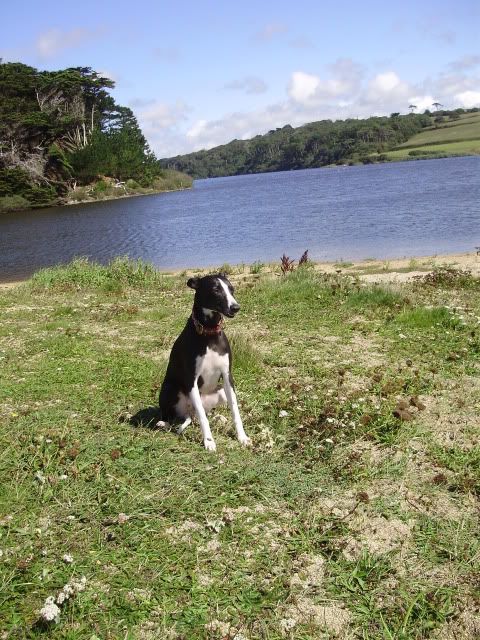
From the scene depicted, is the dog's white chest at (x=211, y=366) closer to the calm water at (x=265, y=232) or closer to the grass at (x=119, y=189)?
the calm water at (x=265, y=232)

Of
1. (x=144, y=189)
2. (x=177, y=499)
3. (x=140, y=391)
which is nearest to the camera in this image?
(x=177, y=499)

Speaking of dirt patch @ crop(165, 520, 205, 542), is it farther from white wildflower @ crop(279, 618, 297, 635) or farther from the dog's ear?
the dog's ear

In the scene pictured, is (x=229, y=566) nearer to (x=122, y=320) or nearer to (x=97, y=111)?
(x=122, y=320)

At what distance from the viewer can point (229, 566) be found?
3984mm

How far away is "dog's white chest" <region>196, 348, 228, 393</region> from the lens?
236 inches

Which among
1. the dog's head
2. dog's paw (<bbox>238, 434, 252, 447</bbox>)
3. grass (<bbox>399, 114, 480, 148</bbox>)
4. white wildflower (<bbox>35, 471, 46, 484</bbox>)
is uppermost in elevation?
grass (<bbox>399, 114, 480, 148</bbox>)

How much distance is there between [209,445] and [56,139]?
9522cm

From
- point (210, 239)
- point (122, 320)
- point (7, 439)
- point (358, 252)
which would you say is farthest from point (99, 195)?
point (7, 439)

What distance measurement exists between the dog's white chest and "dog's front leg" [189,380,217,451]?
158mm

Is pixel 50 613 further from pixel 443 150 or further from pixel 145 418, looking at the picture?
pixel 443 150

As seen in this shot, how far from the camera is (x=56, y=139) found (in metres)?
91.4

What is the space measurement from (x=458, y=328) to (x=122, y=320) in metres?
6.59

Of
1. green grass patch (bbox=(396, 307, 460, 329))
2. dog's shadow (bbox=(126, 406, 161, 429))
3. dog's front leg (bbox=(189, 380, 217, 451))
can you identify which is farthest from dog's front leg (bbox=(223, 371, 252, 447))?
green grass patch (bbox=(396, 307, 460, 329))

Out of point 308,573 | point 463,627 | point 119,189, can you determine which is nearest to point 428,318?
point 308,573
